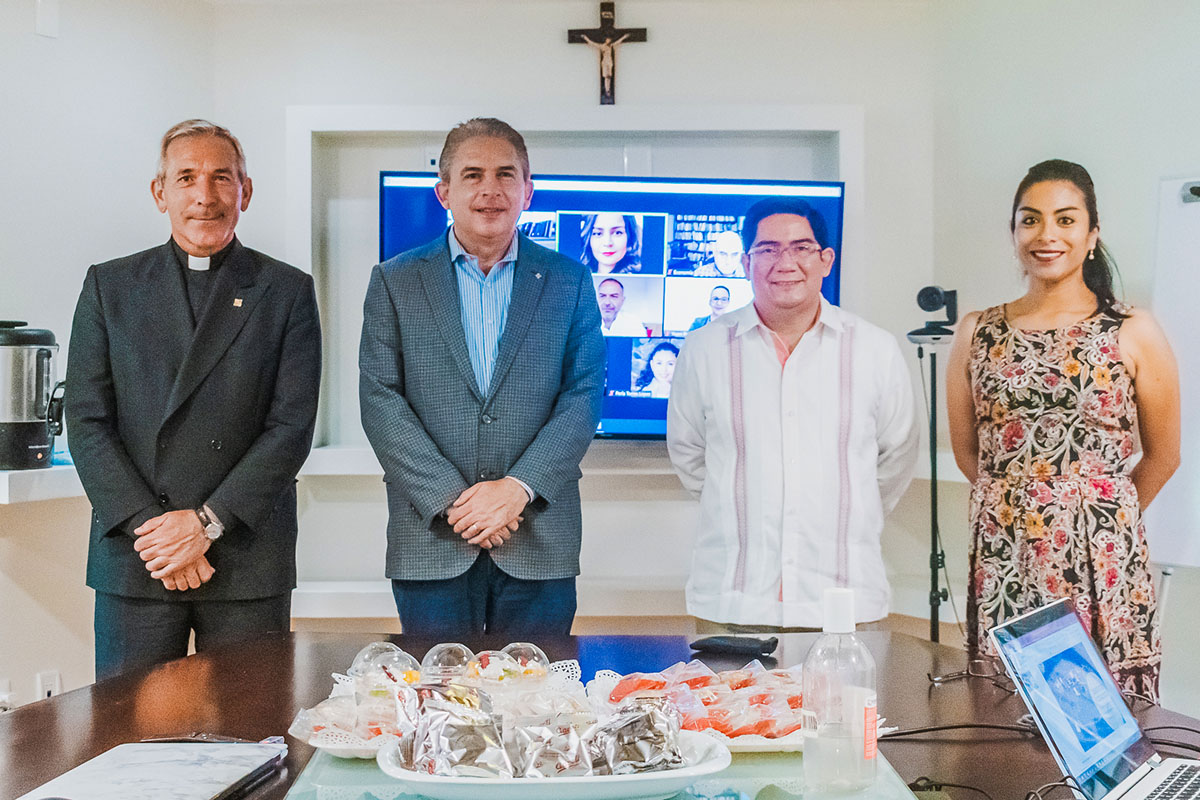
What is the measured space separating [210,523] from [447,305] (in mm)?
763

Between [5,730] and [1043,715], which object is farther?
[5,730]

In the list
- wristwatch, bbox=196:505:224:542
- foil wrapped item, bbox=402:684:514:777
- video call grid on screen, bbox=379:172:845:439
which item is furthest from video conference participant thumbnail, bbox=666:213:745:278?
foil wrapped item, bbox=402:684:514:777

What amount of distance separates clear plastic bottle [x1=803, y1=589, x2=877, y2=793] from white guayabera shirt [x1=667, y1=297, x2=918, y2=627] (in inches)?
60.4

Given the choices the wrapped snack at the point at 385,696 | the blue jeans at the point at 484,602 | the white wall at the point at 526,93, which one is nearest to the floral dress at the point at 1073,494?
the white wall at the point at 526,93

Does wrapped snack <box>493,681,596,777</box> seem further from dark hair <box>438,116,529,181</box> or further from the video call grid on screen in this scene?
the video call grid on screen

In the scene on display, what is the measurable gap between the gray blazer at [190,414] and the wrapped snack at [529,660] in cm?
116

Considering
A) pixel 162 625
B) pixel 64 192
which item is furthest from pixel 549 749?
pixel 64 192

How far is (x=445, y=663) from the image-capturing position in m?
1.45

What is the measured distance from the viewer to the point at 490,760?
1031 millimetres

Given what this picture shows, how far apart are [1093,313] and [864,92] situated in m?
1.66

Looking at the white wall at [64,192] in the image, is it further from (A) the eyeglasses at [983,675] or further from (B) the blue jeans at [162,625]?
(A) the eyeglasses at [983,675]

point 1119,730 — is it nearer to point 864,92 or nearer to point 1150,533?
point 1150,533

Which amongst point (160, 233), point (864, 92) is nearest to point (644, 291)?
point (864, 92)

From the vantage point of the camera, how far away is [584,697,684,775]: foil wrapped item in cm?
104
